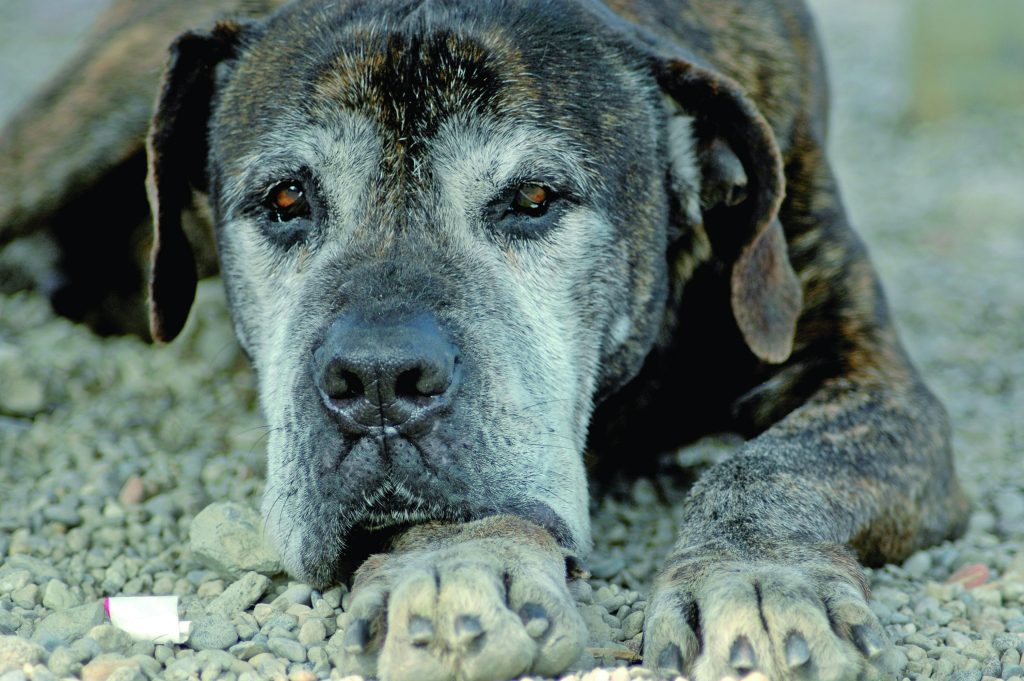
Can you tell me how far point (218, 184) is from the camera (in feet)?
10.4

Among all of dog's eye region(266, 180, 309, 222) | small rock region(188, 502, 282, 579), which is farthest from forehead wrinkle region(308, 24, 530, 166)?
small rock region(188, 502, 282, 579)

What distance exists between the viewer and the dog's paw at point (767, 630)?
215 cm

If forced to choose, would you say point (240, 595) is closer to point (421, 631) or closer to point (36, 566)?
point (36, 566)

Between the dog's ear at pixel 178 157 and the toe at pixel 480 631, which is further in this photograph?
the dog's ear at pixel 178 157

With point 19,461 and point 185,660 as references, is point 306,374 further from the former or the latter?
point 19,461

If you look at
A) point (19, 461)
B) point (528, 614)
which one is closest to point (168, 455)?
point (19, 461)

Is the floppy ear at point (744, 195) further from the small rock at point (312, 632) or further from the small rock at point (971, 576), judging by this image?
the small rock at point (312, 632)

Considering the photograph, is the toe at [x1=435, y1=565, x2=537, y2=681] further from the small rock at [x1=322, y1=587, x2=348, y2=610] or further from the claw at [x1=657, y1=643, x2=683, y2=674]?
the small rock at [x1=322, y1=587, x2=348, y2=610]

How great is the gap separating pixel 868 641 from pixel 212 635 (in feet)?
4.06

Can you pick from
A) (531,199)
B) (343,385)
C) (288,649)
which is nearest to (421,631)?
(288,649)

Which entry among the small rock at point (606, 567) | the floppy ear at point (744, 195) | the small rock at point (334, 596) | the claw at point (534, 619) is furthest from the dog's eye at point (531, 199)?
the claw at point (534, 619)

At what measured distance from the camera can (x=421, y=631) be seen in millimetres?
2096

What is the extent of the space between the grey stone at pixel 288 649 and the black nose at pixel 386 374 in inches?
16.6

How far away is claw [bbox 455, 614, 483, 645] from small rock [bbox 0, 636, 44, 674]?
2.56 ft
